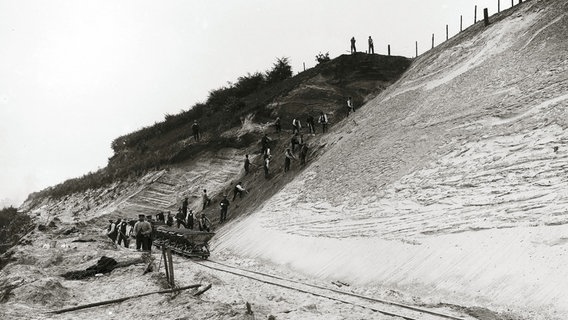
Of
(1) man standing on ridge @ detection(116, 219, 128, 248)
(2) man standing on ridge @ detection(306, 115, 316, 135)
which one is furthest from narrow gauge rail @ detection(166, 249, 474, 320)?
(2) man standing on ridge @ detection(306, 115, 316, 135)

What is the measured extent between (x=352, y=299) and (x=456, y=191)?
5133 millimetres

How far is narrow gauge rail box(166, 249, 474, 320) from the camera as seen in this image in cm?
926

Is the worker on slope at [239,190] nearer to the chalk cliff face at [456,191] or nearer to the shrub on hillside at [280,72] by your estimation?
the chalk cliff face at [456,191]

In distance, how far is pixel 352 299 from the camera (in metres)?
10.8

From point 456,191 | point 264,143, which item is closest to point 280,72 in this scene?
point 264,143

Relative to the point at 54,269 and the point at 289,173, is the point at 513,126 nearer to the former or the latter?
the point at 289,173

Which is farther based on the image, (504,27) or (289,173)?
(504,27)

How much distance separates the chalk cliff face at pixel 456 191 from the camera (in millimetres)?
10688

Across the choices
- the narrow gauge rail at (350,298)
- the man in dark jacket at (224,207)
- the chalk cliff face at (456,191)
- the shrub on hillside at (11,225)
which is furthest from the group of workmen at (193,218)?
the shrub on hillside at (11,225)

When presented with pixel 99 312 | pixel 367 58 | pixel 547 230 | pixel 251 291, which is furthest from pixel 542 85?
pixel 367 58

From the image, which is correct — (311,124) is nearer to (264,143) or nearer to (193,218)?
(264,143)

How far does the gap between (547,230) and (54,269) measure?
13.7m

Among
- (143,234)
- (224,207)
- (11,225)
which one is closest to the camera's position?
(143,234)

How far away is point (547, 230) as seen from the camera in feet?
35.0
